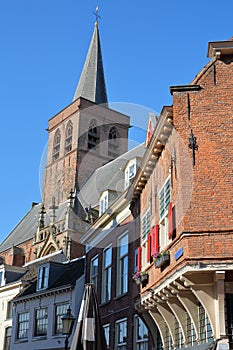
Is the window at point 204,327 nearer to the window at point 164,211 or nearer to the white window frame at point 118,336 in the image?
the window at point 164,211

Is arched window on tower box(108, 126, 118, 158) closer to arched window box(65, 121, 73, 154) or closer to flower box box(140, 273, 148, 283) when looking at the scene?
arched window box(65, 121, 73, 154)

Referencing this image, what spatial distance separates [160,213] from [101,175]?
33331mm

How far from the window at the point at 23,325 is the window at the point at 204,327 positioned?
18415 mm

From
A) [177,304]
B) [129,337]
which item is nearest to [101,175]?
[129,337]

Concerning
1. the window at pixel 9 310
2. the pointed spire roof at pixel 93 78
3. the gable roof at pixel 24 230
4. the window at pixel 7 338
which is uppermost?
the pointed spire roof at pixel 93 78

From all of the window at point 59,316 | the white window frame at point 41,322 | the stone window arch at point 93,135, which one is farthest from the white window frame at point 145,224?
the stone window arch at point 93,135

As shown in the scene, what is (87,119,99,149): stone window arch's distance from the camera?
5406 centimetres

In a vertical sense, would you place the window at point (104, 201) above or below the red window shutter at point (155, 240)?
above

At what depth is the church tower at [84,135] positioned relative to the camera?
167 ft

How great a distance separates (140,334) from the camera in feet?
45.8

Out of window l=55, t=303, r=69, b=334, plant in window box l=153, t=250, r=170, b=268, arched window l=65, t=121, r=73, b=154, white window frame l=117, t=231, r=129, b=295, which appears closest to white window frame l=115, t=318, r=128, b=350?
white window frame l=117, t=231, r=129, b=295

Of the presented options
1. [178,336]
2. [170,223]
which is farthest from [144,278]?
[170,223]

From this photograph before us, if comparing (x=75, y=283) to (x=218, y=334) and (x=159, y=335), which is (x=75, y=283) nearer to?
Answer: (x=159, y=335)

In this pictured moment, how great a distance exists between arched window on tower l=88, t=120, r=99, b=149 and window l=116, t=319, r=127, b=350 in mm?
38923
